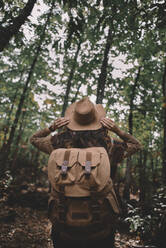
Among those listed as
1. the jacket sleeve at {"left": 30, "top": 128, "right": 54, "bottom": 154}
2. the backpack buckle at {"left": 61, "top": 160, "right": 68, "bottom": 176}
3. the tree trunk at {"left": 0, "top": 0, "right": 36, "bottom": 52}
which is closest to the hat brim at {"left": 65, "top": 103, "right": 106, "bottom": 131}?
the jacket sleeve at {"left": 30, "top": 128, "right": 54, "bottom": 154}

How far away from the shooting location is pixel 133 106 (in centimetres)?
1330

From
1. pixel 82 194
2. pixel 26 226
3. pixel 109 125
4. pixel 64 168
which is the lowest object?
pixel 26 226

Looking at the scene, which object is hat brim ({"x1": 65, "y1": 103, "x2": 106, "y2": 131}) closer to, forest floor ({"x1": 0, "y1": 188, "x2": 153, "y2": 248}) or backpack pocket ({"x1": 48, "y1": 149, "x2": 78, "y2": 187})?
backpack pocket ({"x1": 48, "y1": 149, "x2": 78, "y2": 187})

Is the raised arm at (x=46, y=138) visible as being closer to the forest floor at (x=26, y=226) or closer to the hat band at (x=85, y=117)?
the hat band at (x=85, y=117)

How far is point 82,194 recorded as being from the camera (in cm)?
210

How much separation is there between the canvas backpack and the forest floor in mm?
3084

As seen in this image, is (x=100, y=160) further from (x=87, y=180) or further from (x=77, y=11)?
(x=77, y=11)

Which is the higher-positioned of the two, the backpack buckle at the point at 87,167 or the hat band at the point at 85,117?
the hat band at the point at 85,117

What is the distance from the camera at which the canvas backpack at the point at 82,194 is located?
211 cm

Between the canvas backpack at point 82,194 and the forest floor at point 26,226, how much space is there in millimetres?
3084

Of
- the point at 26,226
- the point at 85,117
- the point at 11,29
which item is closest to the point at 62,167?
the point at 85,117

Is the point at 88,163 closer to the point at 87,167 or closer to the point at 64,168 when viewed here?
the point at 87,167

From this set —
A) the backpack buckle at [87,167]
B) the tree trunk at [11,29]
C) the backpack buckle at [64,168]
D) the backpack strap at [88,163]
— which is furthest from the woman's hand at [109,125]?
the tree trunk at [11,29]

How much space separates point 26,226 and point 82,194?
6263 millimetres
